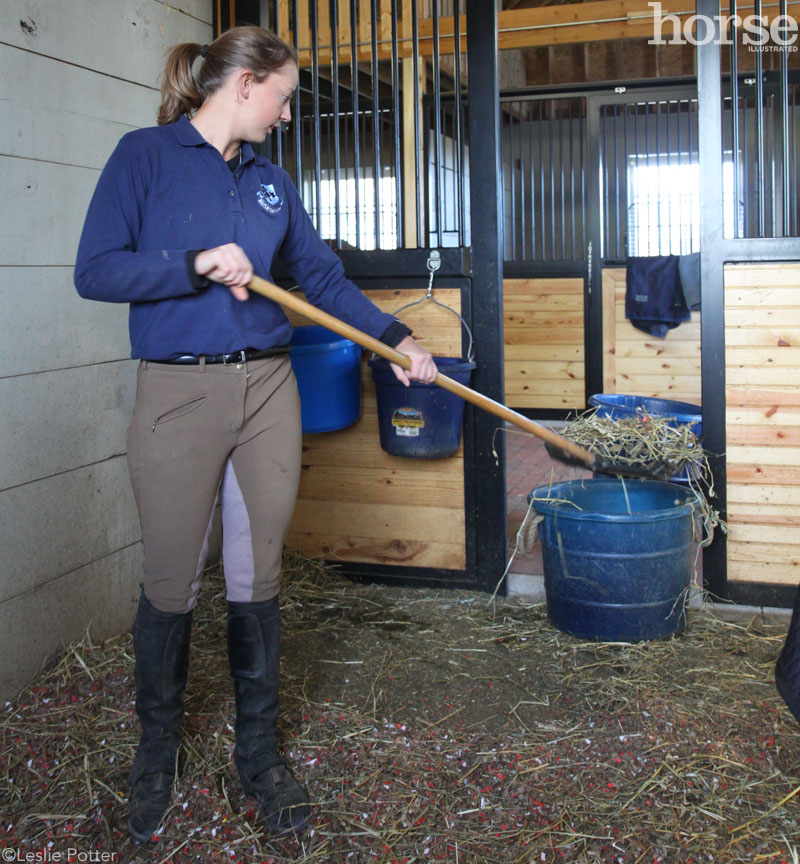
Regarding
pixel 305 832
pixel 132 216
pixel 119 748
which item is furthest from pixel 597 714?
pixel 132 216

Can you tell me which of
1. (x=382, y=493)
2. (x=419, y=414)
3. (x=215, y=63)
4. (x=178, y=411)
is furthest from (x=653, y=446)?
(x=215, y=63)

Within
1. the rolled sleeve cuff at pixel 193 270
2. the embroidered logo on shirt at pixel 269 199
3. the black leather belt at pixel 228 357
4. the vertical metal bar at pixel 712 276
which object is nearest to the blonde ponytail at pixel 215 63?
the embroidered logo on shirt at pixel 269 199

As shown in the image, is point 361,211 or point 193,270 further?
point 361,211

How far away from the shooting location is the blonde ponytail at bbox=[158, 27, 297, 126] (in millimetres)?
1839

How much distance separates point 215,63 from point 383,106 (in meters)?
4.66

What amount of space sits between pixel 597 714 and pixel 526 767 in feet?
1.06

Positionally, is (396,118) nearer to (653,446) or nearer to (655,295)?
(653,446)

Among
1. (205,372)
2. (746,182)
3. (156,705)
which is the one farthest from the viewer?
(746,182)

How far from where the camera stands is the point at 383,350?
6.90 ft

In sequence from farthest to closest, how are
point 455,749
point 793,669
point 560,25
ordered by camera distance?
point 560,25
point 455,749
point 793,669

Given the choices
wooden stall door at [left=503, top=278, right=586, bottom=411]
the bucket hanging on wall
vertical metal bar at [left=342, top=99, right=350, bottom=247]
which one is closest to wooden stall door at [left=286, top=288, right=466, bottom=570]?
the bucket hanging on wall

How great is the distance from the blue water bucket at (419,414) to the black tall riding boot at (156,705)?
1279 mm

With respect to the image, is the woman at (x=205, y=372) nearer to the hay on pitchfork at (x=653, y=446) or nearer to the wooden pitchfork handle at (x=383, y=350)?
the wooden pitchfork handle at (x=383, y=350)

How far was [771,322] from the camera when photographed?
2988mm
